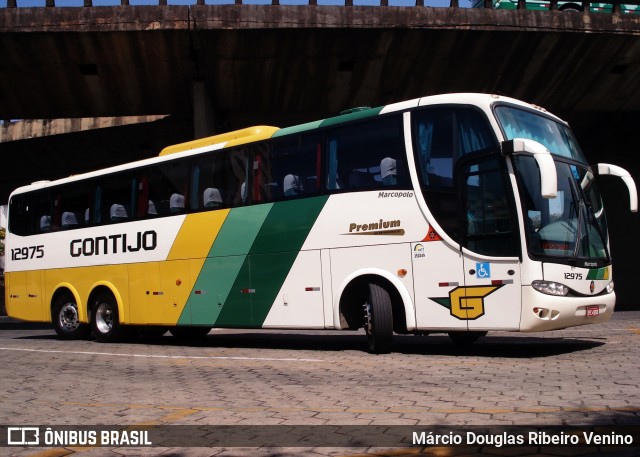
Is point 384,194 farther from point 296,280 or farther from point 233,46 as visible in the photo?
point 233,46

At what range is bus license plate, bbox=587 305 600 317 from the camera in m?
8.88

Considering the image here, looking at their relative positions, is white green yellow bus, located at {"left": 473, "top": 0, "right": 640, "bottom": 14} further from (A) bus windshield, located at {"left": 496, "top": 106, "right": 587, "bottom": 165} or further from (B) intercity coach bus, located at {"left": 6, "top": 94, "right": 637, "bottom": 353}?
(B) intercity coach bus, located at {"left": 6, "top": 94, "right": 637, "bottom": 353}

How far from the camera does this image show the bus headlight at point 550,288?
8.38 m

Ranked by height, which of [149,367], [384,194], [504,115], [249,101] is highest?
[249,101]

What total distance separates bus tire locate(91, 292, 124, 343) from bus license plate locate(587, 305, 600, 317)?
920 centimetres

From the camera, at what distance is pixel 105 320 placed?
46.5 ft

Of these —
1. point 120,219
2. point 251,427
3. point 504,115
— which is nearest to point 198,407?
point 251,427

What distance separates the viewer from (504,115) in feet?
29.9

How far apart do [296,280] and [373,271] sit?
154 cm

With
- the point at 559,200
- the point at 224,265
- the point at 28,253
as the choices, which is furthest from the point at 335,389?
the point at 28,253

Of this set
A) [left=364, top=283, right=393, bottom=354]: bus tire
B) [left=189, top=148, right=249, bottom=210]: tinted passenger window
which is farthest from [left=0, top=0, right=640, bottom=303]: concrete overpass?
[left=364, top=283, right=393, bottom=354]: bus tire

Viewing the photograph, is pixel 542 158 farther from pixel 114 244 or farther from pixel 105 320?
pixel 105 320

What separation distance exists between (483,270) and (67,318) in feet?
33.2

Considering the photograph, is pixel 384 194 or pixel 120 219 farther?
pixel 120 219
